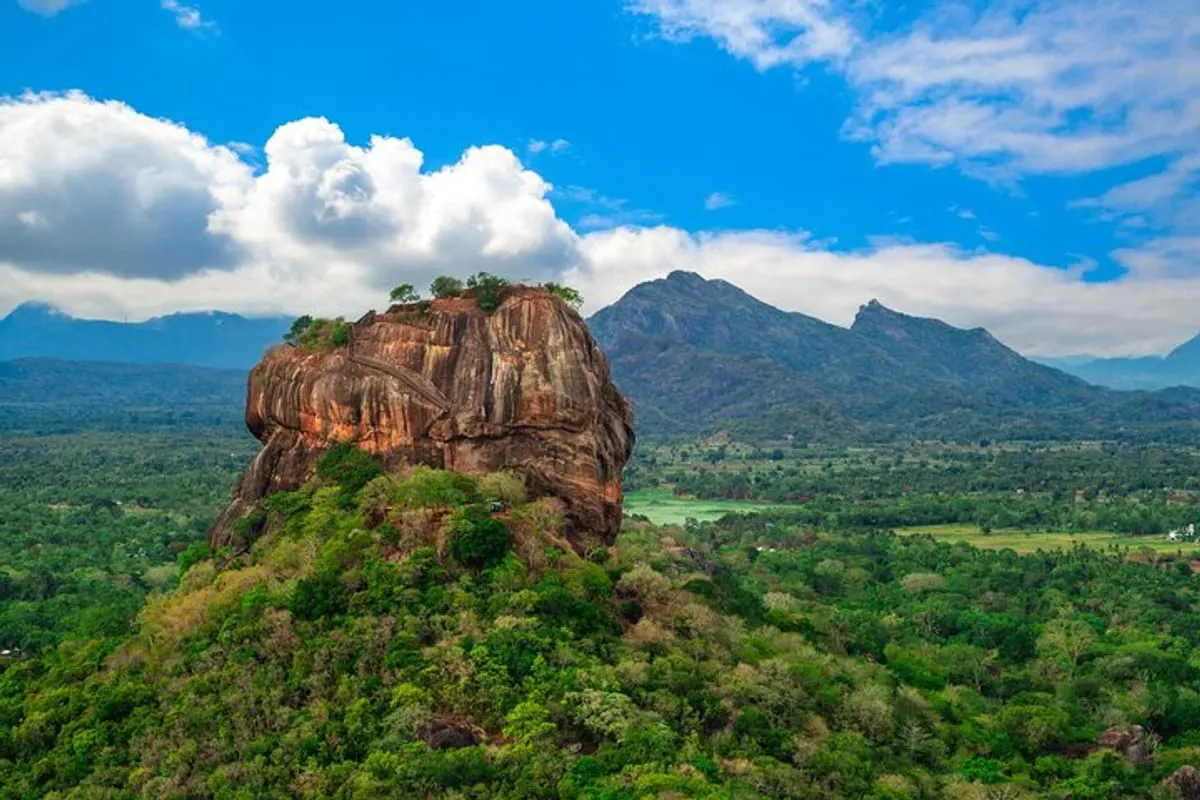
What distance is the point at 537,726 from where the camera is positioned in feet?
72.2

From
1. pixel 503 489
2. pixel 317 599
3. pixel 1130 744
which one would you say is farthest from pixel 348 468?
pixel 1130 744

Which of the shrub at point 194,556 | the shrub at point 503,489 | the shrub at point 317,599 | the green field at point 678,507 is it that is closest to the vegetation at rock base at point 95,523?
the shrub at point 194,556

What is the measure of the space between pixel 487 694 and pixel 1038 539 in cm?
8026

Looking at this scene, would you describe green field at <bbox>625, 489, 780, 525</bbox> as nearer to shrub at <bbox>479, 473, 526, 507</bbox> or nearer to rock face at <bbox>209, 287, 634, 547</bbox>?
rock face at <bbox>209, 287, 634, 547</bbox>

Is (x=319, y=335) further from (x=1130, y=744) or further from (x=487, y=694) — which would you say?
(x=1130, y=744)

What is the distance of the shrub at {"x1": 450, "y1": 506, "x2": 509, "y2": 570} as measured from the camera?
2834 cm

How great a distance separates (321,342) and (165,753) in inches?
645

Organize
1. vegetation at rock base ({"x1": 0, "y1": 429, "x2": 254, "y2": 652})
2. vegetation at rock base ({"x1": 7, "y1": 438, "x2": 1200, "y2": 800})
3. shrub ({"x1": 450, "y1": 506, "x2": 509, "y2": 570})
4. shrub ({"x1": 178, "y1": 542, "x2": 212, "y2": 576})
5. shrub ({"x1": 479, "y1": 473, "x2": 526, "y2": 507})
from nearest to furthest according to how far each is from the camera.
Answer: vegetation at rock base ({"x1": 7, "y1": 438, "x2": 1200, "y2": 800}), shrub ({"x1": 450, "y1": 506, "x2": 509, "y2": 570}), shrub ({"x1": 479, "y1": 473, "x2": 526, "y2": 507}), shrub ({"x1": 178, "y1": 542, "x2": 212, "y2": 576}), vegetation at rock base ({"x1": 0, "y1": 429, "x2": 254, "y2": 652})

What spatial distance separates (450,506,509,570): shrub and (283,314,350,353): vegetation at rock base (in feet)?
32.9

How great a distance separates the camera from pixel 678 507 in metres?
120

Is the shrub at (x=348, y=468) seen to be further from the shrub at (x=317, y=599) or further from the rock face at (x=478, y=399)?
the shrub at (x=317, y=599)

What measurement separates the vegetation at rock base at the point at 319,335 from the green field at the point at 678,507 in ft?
226

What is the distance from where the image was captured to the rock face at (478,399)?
108 feet

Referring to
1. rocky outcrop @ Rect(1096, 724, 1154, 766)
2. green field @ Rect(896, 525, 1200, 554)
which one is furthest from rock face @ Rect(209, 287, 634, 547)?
green field @ Rect(896, 525, 1200, 554)
